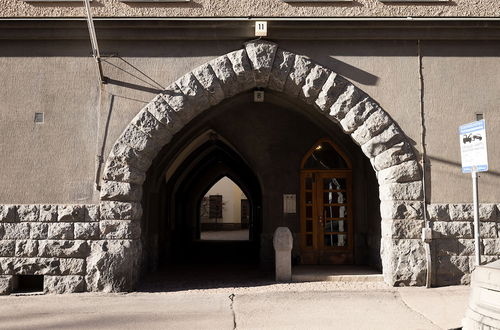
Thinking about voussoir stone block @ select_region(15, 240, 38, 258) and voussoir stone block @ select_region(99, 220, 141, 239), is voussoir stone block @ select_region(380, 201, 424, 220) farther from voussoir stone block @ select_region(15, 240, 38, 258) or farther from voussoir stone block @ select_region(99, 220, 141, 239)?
voussoir stone block @ select_region(15, 240, 38, 258)

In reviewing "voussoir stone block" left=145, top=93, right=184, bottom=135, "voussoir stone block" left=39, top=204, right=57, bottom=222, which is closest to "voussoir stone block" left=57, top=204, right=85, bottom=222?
"voussoir stone block" left=39, top=204, right=57, bottom=222

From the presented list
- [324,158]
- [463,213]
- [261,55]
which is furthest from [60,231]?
[463,213]

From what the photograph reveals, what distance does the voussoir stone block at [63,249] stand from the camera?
718 cm

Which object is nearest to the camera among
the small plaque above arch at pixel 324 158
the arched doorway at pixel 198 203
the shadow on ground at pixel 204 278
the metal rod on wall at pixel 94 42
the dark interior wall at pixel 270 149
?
the metal rod on wall at pixel 94 42

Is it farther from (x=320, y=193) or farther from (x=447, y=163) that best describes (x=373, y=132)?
(x=320, y=193)

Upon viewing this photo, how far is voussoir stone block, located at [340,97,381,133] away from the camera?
755 centimetres

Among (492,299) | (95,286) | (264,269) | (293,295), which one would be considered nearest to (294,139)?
(264,269)

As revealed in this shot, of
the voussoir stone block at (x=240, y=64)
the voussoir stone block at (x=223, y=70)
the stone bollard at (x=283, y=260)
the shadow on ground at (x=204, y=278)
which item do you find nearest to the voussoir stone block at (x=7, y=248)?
the shadow on ground at (x=204, y=278)

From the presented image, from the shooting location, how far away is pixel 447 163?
7566 mm

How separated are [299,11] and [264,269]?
5.14 metres

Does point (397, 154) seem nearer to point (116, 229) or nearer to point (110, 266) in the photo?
point (116, 229)

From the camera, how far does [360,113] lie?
756 cm

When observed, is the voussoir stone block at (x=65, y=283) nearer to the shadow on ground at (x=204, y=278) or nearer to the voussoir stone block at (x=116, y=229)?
the voussoir stone block at (x=116, y=229)

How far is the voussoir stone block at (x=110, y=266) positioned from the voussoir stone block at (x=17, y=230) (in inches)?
41.2
